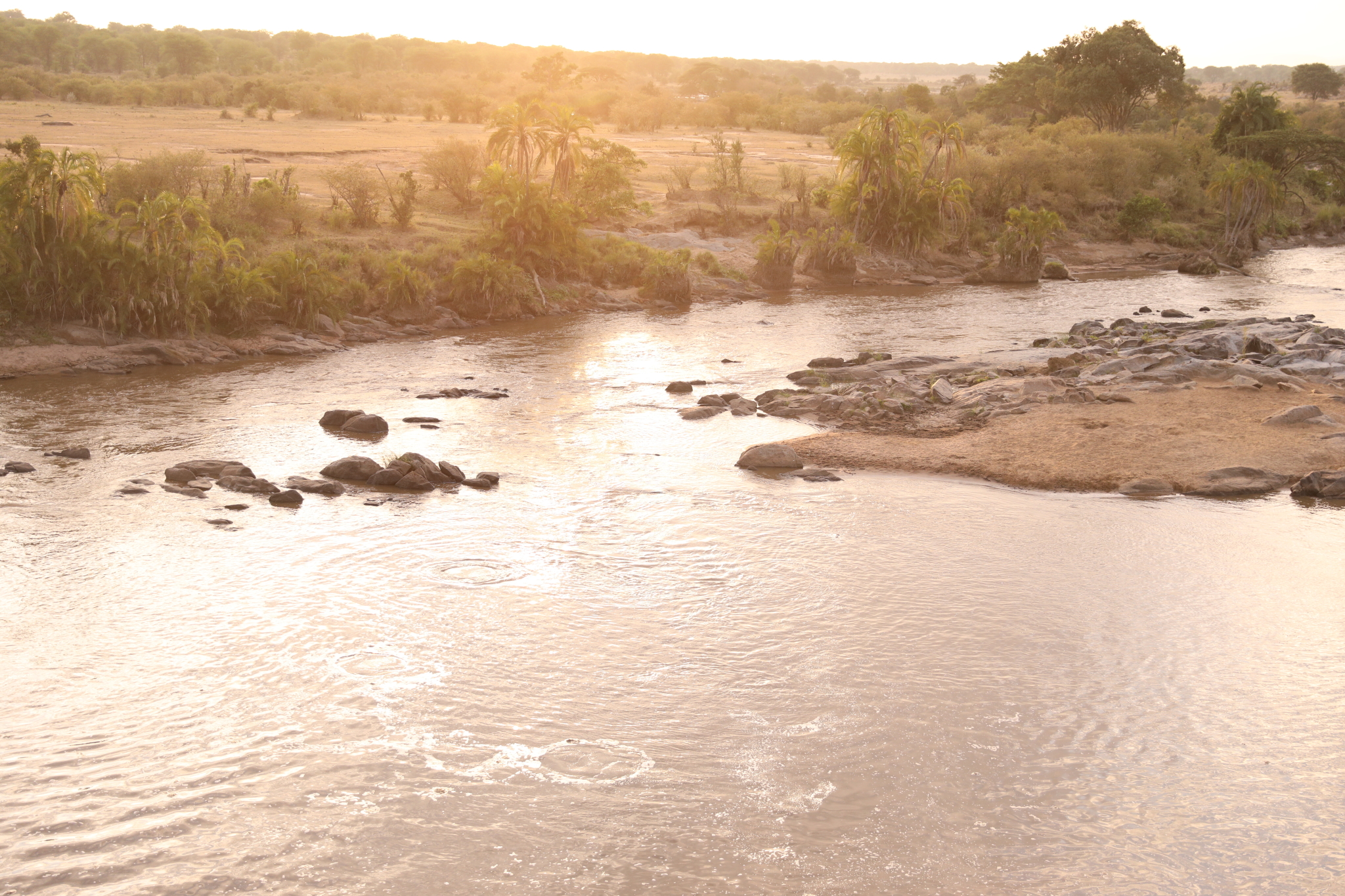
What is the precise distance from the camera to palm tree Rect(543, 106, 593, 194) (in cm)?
3441

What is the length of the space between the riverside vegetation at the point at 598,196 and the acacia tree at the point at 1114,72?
0.67 feet

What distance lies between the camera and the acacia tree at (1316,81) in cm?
10262

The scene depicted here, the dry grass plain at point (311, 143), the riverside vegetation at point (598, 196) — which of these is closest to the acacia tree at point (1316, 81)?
the riverside vegetation at point (598, 196)

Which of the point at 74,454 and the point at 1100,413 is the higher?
the point at 1100,413

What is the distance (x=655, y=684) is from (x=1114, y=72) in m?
65.1

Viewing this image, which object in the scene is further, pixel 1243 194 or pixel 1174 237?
pixel 1174 237

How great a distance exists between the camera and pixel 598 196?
37531 mm

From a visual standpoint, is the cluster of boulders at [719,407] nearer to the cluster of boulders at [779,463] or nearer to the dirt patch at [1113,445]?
the dirt patch at [1113,445]

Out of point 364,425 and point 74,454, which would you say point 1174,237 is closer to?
point 364,425

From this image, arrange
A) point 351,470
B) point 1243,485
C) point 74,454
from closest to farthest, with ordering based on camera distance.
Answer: point 1243,485
point 351,470
point 74,454

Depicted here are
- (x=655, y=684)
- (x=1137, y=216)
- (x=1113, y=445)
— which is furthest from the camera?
→ (x=1137, y=216)

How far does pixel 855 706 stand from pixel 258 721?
485 centimetres

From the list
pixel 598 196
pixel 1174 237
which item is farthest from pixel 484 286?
pixel 1174 237

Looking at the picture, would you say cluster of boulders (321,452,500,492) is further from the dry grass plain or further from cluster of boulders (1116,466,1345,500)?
the dry grass plain
